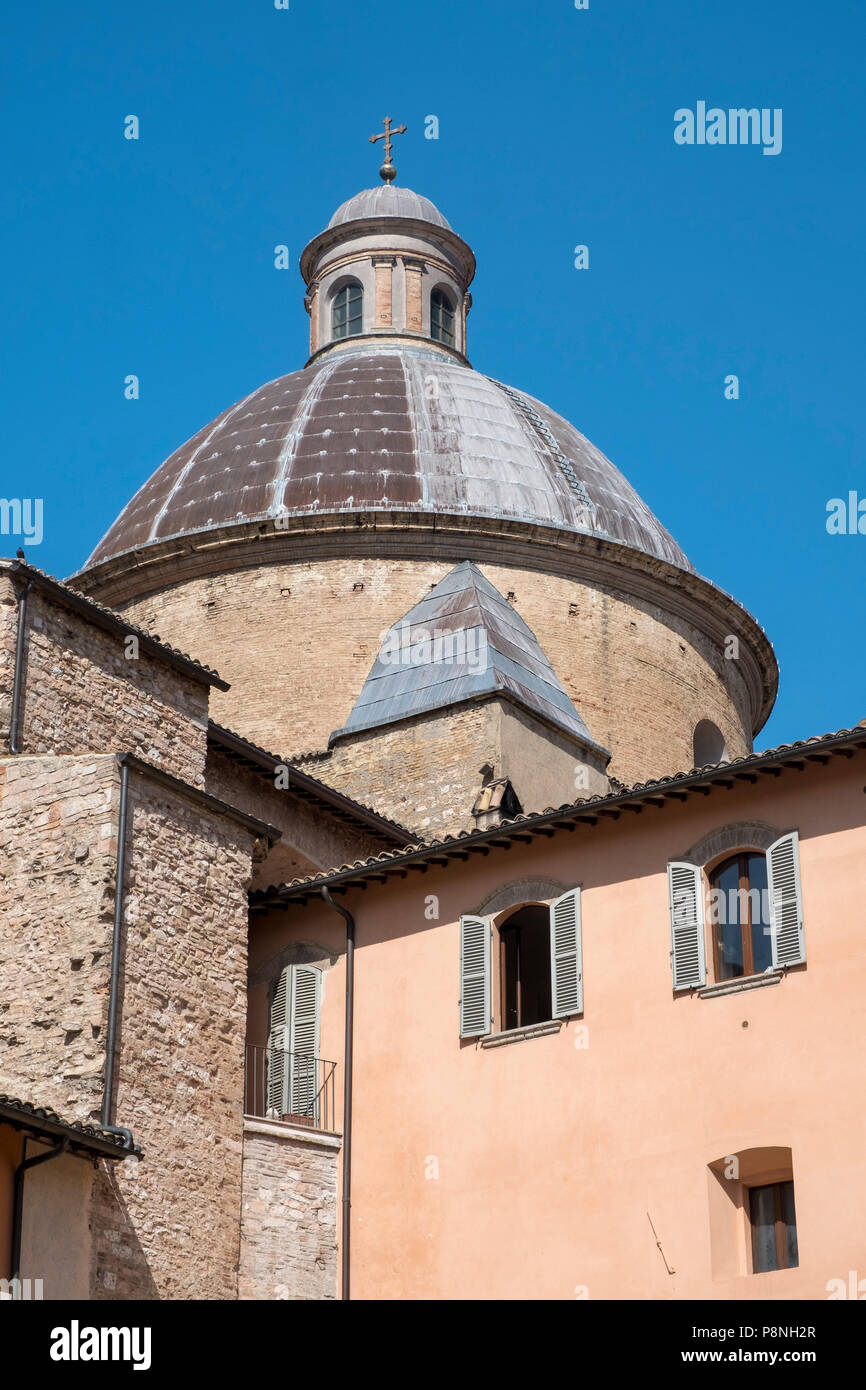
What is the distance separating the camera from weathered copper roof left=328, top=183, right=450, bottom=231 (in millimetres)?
39281

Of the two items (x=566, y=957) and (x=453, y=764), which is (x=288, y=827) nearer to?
(x=453, y=764)

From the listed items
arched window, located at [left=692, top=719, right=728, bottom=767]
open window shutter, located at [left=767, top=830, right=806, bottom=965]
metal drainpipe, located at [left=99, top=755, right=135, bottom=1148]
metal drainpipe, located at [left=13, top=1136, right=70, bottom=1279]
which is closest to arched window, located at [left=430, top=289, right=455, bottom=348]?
arched window, located at [left=692, top=719, right=728, bottom=767]

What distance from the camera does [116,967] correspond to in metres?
18.4

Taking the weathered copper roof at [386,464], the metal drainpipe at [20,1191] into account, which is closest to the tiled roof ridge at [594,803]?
the metal drainpipe at [20,1191]

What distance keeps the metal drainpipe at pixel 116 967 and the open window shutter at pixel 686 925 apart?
4899 millimetres

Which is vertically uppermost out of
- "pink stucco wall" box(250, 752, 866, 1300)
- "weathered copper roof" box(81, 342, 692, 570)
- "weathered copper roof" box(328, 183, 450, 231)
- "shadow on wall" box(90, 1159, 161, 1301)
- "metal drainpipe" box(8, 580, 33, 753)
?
"weathered copper roof" box(328, 183, 450, 231)

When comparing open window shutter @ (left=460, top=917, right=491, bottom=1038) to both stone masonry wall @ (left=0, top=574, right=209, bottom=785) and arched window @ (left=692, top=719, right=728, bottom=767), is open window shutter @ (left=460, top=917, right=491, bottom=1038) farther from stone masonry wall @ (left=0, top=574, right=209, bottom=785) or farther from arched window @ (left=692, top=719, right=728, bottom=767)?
arched window @ (left=692, top=719, right=728, bottom=767)

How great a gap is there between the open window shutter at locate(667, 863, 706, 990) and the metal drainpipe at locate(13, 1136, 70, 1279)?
5.63 m

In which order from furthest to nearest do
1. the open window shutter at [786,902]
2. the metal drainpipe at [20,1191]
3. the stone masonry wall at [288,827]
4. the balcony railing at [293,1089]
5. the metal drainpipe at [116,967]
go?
1. the stone masonry wall at [288,827]
2. the balcony railing at [293,1089]
3. the open window shutter at [786,902]
4. the metal drainpipe at [116,967]
5. the metal drainpipe at [20,1191]

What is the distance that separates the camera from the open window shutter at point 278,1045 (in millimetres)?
21000

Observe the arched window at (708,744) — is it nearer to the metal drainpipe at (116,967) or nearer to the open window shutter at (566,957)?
the open window shutter at (566,957)

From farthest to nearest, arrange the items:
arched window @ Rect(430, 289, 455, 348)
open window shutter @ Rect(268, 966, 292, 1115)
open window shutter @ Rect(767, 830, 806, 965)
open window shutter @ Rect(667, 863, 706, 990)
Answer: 1. arched window @ Rect(430, 289, 455, 348)
2. open window shutter @ Rect(268, 966, 292, 1115)
3. open window shutter @ Rect(667, 863, 706, 990)
4. open window shutter @ Rect(767, 830, 806, 965)

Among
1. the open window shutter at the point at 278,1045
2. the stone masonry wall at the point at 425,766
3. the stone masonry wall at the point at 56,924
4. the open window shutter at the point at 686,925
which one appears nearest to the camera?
the stone masonry wall at the point at 56,924
